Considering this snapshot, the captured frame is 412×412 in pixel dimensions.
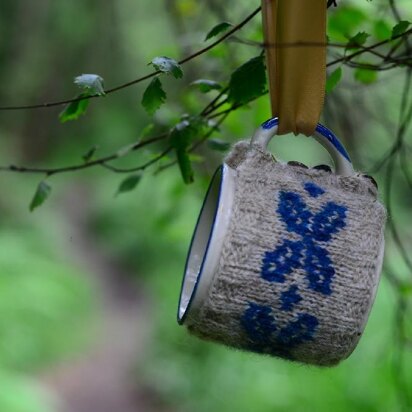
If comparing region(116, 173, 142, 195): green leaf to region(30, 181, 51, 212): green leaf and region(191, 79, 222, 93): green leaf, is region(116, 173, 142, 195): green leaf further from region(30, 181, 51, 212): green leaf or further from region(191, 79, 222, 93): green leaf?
region(191, 79, 222, 93): green leaf

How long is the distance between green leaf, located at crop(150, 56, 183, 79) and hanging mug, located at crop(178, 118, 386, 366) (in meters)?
0.13

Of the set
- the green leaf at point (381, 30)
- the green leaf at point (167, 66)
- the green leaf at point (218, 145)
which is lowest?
the green leaf at point (167, 66)

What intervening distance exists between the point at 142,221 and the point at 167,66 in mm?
6445

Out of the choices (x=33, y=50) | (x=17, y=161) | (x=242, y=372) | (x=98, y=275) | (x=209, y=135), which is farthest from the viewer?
(x=17, y=161)

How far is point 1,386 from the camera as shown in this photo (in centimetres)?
375

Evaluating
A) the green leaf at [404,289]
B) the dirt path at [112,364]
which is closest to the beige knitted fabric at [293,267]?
the green leaf at [404,289]

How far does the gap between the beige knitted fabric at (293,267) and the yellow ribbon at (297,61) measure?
0.21 feet

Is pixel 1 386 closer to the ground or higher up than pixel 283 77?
closer to the ground

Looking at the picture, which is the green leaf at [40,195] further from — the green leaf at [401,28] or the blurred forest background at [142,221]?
the green leaf at [401,28]

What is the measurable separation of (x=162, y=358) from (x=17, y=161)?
4.65 meters

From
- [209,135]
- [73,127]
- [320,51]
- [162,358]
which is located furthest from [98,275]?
[320,51]

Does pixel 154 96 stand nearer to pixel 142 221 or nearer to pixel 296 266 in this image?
pixel 296 266

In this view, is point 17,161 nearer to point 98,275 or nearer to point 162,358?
point 98,275

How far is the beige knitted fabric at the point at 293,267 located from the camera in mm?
779
